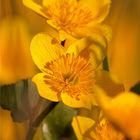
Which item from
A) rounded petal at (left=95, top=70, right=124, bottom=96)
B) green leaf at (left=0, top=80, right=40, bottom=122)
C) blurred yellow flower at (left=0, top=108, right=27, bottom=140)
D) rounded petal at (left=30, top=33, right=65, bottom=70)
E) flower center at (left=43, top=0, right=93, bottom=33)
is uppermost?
flower center at (left=43, top=0, right=93, bottom=33)

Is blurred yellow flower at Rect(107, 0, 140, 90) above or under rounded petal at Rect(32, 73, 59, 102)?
above

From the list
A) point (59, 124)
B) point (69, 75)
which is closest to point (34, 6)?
point (69, 75)

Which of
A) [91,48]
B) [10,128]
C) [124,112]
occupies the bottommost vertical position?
[10,128]

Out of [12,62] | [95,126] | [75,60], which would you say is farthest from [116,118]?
[12,62]

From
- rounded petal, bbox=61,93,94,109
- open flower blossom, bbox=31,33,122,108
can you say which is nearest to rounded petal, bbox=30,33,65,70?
open flower blossom, bbox=31,33,122,108

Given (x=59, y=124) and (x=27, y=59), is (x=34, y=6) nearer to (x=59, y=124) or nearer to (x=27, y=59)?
(x=27, y=59)

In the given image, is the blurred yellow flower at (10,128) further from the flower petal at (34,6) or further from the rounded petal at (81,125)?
the flower petal at (34,6)

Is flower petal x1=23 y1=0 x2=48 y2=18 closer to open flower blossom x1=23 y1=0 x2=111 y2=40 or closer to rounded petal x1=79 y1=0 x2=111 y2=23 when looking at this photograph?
open flower blossom x1=23 y1=0 x2=111 y2=40
